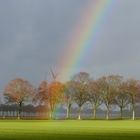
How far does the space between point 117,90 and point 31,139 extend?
13801 cm

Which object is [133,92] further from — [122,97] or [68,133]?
[68,133]

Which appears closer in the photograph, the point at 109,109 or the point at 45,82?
the point at 109,109

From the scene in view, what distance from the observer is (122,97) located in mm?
173625

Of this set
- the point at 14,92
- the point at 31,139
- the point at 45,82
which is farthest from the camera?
the point at 45,82

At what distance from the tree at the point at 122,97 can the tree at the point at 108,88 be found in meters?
2.08

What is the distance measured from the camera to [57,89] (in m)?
176

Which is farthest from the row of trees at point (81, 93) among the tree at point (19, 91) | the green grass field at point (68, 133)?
the green grass field at point (68, 133)

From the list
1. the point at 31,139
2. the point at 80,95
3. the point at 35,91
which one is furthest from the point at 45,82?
the point at 31,139

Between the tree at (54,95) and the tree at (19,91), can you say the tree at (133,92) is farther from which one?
the tree at (19,91)

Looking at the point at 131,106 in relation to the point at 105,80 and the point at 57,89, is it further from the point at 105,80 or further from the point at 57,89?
the point at 57,89

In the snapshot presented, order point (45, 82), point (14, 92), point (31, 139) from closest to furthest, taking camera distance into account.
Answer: point (31, 139) → point (14, 92) → point (45, 82)

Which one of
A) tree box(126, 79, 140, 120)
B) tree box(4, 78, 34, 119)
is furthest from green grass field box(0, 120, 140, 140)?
tree box(126, 79, 140, 120)

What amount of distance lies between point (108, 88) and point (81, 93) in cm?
1123

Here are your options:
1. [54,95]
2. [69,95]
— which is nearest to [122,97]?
[69,95]
